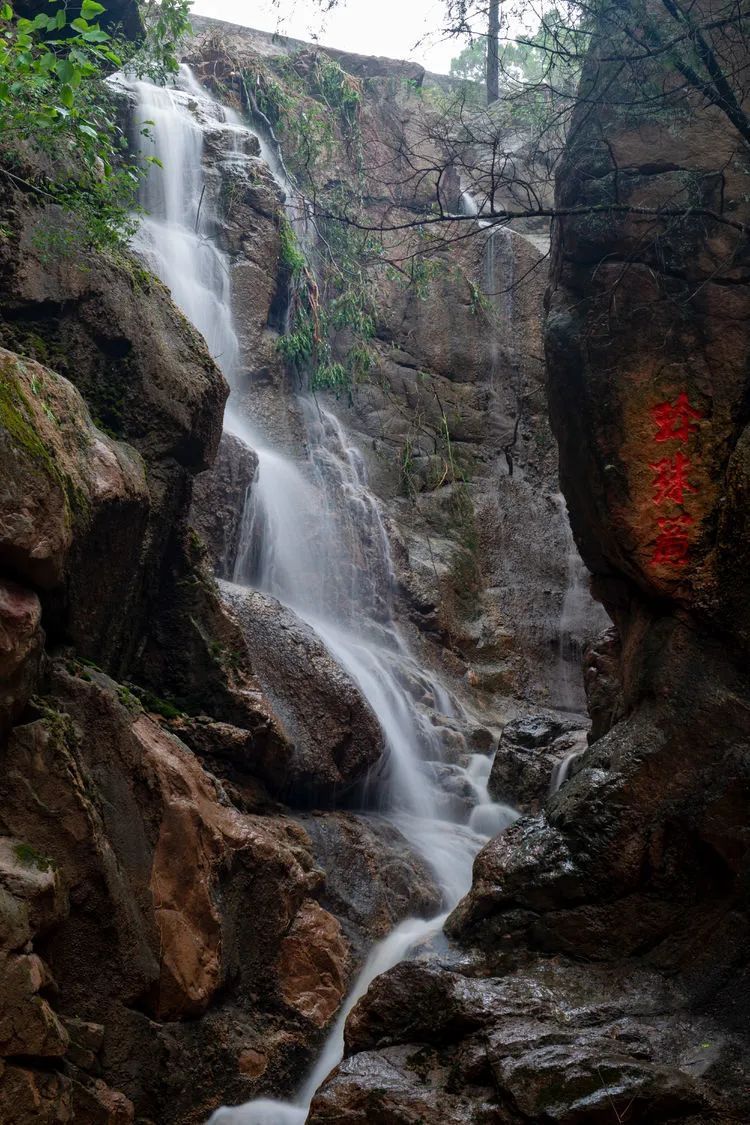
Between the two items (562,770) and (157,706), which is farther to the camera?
(562,770)

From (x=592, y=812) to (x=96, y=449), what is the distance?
154 inches

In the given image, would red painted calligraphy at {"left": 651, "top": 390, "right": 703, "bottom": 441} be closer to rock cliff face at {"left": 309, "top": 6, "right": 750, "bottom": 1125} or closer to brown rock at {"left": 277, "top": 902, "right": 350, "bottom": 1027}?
rock cliff face at {"left": 309, "top": 6, "right": 750, "bottom": 1125}

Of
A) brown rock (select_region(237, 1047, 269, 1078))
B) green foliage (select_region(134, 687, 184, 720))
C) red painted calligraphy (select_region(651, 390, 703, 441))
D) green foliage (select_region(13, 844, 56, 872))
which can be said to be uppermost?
red painted calligraphy (select_region(651, 390, 703, 441))

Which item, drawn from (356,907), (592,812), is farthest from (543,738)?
(592,812)

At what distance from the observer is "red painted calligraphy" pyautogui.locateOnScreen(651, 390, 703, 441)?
6.24m

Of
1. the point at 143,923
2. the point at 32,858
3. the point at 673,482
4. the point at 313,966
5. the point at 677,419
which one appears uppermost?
the point at 677,419

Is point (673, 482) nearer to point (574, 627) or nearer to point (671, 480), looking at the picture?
point (671, 480)

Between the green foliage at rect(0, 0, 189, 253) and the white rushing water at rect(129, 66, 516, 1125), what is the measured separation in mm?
4974

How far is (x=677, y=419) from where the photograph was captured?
627 cm

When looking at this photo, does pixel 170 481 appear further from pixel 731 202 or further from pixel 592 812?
pixel 731 202

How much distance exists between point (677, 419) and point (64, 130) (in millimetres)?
4490

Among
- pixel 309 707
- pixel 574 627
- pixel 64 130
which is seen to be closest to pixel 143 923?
pixel 309 707

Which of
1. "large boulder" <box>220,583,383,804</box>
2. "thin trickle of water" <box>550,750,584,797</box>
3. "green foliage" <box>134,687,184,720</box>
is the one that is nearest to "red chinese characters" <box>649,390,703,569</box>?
"large boulder" <box>220,583,383,804</box>

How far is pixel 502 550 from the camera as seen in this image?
1570 centimetres
